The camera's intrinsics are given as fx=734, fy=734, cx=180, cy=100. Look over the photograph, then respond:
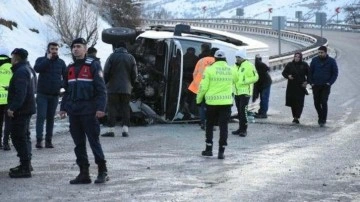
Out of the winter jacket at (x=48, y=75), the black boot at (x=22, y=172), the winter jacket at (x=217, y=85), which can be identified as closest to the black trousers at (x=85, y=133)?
the black boot at (x=22, y=172)

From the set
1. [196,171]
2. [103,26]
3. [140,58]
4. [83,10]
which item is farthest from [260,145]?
[103,26]

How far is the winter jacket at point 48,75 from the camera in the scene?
12062 millimetres

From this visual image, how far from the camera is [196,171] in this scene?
32.4ft

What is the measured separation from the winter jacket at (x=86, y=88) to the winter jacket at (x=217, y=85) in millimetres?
2825

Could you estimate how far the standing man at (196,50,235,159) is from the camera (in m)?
11.2

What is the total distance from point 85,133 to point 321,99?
830 cm

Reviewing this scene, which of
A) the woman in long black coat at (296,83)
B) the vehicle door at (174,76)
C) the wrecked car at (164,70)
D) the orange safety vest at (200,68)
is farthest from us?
the woman in long black coat at (296,83)

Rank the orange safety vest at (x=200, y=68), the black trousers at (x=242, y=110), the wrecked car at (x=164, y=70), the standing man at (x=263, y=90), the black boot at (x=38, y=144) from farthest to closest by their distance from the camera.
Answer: the standing man at (x=263, y=90) < the wrecked car at (x=164, y=70) < the orange safety vest at (x=200, y=68) < the black trousers at (x=242, y=110) < the black boot at (x=38, y=144)

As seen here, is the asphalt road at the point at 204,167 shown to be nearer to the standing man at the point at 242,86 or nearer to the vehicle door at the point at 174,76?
the standing man at the point at 242,86

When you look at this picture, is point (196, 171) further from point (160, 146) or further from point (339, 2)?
point (339, 2)

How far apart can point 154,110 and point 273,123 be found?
269cm

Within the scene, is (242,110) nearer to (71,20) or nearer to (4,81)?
(4,81)

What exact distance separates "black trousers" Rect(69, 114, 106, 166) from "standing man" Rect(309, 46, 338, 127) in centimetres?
805

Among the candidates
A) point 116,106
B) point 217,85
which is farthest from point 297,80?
point 217,85
